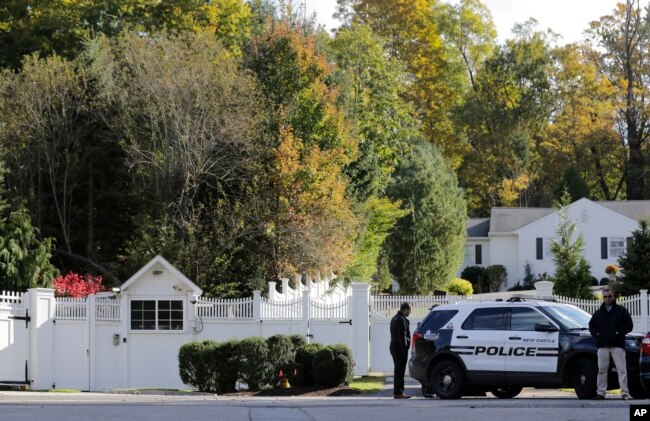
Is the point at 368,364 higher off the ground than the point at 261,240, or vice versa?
the point at 261,240

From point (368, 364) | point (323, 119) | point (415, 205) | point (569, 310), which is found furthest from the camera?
point (415, 205)

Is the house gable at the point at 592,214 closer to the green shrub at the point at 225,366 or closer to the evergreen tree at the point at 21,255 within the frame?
the evergreen tree at the point at 21,255

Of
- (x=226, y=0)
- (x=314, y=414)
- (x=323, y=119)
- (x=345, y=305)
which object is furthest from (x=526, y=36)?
(x=314, y=414)

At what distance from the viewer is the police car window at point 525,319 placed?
20.6m

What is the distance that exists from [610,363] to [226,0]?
37.7m

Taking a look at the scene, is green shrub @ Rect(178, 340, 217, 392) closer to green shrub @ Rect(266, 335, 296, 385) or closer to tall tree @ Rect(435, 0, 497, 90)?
green shrub @ Rect(266, 335, 296, 385)

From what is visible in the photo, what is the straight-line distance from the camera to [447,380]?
21.0 m

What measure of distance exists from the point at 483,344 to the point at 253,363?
594 cm

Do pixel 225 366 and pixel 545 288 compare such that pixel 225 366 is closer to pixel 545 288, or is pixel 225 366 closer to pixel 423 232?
pixel 545 288

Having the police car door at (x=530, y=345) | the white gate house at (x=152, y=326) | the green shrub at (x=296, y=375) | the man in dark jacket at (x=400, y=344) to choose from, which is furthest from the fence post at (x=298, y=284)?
the police car door at (x=530, y=345)

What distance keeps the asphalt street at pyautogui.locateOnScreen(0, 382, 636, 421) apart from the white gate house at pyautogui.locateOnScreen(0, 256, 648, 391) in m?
7.75

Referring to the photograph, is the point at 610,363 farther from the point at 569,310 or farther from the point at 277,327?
the point at 277,327

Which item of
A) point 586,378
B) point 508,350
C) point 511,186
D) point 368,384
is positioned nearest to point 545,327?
point 508,350

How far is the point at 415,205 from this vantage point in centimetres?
5800
